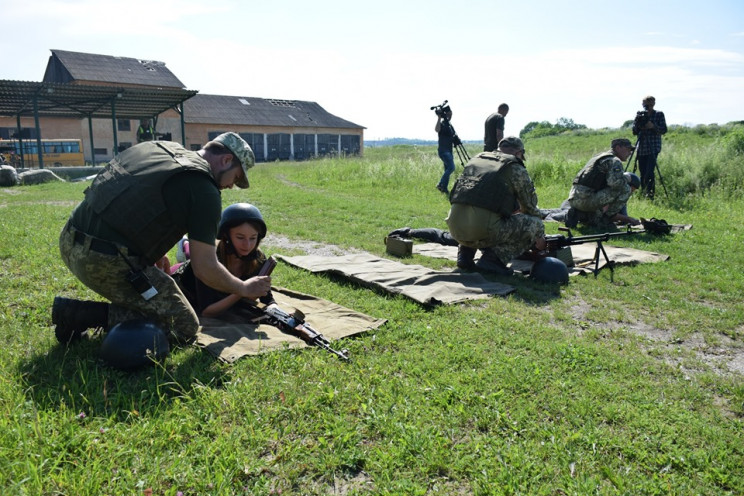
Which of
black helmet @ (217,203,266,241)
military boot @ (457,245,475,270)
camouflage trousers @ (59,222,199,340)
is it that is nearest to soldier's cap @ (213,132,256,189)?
black helmet @ (217,203,266,241)

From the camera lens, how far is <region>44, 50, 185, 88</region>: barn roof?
40531 millimetres

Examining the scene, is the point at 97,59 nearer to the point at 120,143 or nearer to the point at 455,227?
the point at 120,143

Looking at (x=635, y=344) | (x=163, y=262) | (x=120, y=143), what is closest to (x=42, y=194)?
(x=163, y=262)

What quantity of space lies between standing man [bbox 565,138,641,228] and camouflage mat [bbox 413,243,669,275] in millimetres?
1520

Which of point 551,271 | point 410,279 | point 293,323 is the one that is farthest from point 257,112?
point 293,323

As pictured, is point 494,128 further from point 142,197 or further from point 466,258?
point 142,197

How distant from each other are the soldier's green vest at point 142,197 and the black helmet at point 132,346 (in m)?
0.54

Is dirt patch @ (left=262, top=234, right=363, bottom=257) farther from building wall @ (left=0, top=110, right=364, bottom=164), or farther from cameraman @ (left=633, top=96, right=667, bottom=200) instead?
building wall @ (left=0, top=110, right=364, bottom=164)

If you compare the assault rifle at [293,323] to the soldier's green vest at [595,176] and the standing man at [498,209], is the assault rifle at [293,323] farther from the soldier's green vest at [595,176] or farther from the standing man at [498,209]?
the soldier's green vest at [595,176]

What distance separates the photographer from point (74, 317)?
13.7ft

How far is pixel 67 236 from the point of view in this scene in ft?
13.4

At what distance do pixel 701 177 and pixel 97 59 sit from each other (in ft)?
143

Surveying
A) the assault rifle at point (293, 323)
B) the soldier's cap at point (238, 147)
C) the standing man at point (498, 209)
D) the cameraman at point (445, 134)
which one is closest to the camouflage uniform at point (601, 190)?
the standing man at point (498, 209)

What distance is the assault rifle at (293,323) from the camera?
449 cm
